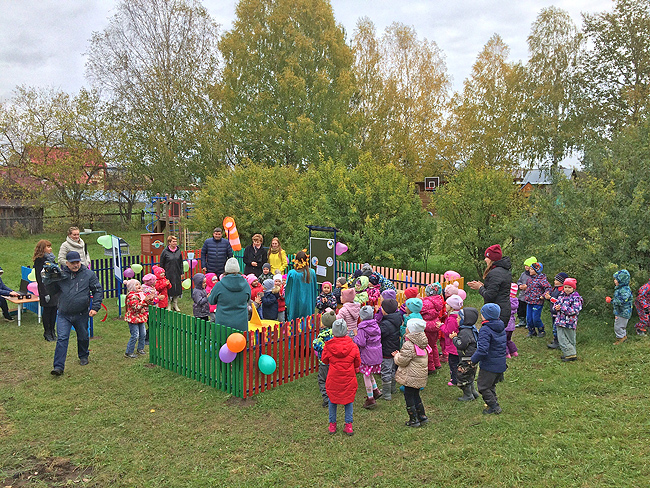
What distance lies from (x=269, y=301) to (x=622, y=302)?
256 inches

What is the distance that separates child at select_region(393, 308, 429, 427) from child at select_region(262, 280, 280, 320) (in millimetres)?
3426

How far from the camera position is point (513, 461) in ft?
16.1

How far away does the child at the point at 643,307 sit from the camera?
28.5 feet

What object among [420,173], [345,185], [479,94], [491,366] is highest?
[479,94]

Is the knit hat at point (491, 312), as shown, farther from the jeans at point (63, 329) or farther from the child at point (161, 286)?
the child at point (161, 286)

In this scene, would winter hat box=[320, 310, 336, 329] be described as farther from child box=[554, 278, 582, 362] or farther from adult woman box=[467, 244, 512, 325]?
child box=[554, 278, 582, 362]

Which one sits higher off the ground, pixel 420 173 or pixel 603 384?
pixel 420 173

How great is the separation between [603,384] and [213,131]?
1034 inches

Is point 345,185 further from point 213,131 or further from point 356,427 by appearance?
point 213,131

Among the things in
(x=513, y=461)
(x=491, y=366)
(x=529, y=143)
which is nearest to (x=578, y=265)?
(x=491, y=366)

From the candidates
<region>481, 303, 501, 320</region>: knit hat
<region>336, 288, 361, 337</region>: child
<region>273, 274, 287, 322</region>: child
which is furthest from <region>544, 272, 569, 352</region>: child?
<region>273, 274, 287, 322</region>: child

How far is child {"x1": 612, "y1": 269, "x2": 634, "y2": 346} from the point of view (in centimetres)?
849

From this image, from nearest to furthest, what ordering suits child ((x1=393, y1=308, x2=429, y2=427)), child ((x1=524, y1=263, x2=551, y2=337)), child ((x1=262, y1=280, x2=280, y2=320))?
1. child ((x1=393, y1=308, x2=429, y2=427))
2. child ((x1=262, y1=280, x2=280, y2=320))
3. child ((x1=524, y1=263, x2=551, y2=337))

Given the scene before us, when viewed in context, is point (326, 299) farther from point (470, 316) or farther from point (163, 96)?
point (163, 96)
